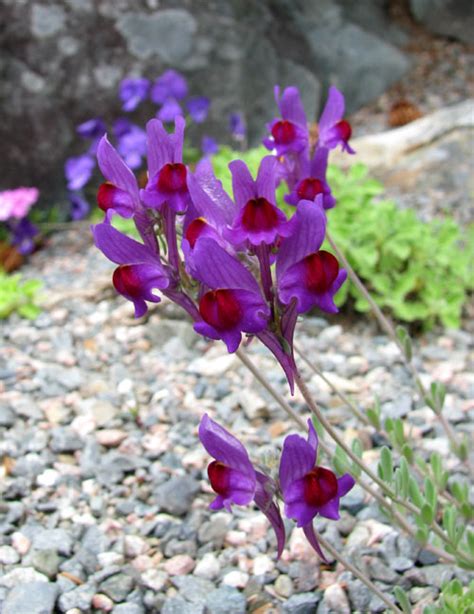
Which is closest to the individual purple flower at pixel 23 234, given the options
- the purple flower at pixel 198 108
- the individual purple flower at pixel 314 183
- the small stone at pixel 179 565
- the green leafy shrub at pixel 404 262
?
the purple flower at pixel 198 108

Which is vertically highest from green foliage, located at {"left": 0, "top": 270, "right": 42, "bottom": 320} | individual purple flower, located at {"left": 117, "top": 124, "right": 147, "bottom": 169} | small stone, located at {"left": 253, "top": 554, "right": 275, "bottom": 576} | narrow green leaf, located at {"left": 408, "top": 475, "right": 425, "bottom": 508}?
narrow green leaf, located at {"left": 408, "top": 475, "right": 425, "bottom": 508}

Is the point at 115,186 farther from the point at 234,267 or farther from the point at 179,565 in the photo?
the point at 179,565

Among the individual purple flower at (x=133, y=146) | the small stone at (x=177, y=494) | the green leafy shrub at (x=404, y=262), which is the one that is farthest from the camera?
the individual purple flower at (x=133, y=146)

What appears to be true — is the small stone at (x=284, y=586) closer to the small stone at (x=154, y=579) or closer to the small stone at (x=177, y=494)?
the small stone at (x=154, y=579)

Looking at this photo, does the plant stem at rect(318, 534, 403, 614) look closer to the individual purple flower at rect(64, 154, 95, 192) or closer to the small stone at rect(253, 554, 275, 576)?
the small stone at rect(253, 554, 275, 576)

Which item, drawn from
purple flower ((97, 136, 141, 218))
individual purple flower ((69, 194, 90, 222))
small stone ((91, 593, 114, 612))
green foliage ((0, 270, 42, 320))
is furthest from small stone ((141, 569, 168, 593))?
individual purple flower ((69, 194, 90, 222))

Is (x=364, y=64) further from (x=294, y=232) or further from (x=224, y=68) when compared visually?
(x=294, y=232)
